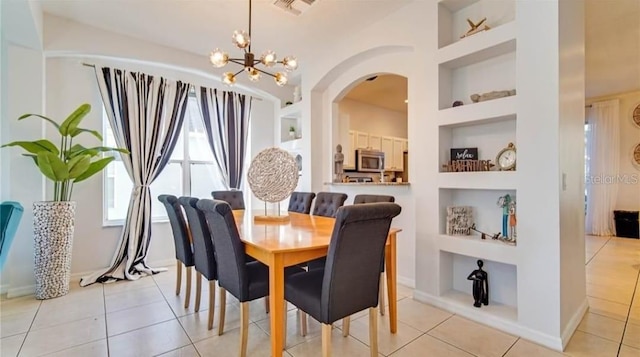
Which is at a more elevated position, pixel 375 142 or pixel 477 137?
pixel 375 142

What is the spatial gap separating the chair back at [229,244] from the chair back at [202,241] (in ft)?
0.83

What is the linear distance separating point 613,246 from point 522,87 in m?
5.00

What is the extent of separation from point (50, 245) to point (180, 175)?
1723mm

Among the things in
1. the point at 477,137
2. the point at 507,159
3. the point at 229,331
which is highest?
the point at 477,137

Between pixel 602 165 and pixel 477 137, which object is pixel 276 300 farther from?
pixel 602 165

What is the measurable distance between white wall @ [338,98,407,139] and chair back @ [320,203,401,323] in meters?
4.47

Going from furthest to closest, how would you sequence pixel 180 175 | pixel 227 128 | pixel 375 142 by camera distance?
1. pixel 375 142
2. pixel 227 128
3. pixel 180 175

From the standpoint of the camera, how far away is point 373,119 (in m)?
6.82

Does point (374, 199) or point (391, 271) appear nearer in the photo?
point (391, 271)

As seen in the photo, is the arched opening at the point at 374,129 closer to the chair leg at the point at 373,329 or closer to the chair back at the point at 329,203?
the chair back at the point at 329,203

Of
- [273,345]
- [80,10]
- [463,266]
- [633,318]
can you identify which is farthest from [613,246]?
[80,10]

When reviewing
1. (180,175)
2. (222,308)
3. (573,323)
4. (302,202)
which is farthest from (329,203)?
(180,175)

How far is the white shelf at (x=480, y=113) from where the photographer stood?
2346 mm

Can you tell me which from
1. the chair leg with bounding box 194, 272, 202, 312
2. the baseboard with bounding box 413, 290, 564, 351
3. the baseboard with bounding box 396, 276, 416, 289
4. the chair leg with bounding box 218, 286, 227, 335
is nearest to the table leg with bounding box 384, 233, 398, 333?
the baseboard with bounding box 413, 290, 564, 351
